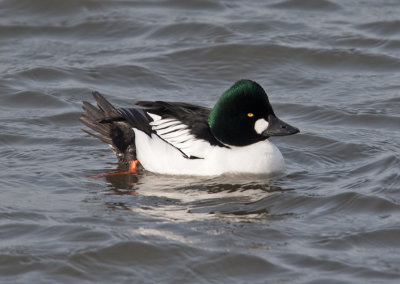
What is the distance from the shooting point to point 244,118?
871 cm

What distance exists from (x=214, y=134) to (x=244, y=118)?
37 cm

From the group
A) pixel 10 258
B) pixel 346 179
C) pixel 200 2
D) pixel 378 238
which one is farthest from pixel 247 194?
pixel 200 2

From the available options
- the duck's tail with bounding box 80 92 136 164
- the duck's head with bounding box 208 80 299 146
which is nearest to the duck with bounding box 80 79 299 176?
the duck's head with bounding box 208 80 299 146

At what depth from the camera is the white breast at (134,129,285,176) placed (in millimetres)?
8719

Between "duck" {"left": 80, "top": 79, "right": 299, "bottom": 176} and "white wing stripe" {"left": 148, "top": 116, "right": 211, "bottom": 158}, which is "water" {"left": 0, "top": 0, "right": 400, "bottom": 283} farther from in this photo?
"white wing stripe" {"left": 148, "top": 116, "right": 211, "bottom": 158}

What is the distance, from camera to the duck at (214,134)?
28.4 feet

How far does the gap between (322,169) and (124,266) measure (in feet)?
10.6

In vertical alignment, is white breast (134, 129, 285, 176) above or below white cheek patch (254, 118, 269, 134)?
below

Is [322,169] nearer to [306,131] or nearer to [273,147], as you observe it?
[273,147]

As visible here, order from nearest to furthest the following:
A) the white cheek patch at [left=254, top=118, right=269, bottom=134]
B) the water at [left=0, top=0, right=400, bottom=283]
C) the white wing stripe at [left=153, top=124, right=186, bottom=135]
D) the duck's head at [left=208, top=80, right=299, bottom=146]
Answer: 1. the water at [left=0, top=0, right=400, bottom=283]
2. the duck's head at [left=208, top=80, right=299, bottom=146]
3. the white cheek patch at [left=254, top=118, right=269, bottom=134]
4. the white wing stripe at [left=153, top=124, right=186, bottom=135]

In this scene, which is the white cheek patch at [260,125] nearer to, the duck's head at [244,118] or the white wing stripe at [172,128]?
the duck's head at [244,118]

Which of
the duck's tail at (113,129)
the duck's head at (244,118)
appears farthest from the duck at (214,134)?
the duck's tail at (113,129)

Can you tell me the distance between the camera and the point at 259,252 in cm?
686

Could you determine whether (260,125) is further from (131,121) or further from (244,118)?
(131,121)
